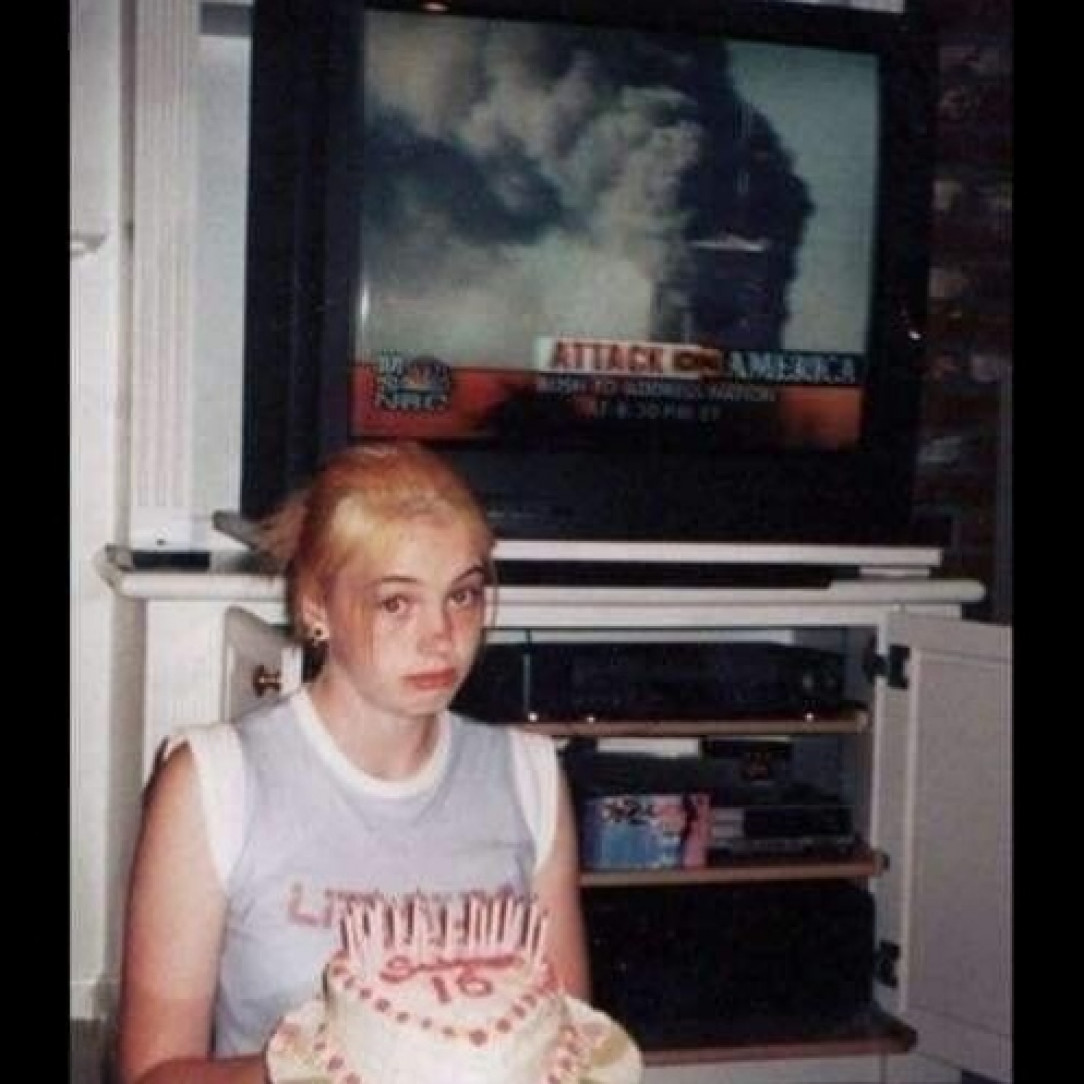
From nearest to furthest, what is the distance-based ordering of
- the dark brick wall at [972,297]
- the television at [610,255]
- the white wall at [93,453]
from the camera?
the television at [610,255] < the white wall at [93,453] < the dark brick wall at [972,297]

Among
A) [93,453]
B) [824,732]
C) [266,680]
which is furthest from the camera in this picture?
[93,453]

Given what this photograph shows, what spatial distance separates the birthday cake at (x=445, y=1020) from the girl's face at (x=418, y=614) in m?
0.23

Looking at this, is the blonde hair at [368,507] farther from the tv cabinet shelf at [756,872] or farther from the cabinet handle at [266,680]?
the tv cabinet shelf at [756,872]

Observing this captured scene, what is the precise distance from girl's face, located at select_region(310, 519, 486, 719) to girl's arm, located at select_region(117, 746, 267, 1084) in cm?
18

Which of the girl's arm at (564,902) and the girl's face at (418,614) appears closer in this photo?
the girl's face at (418,614)

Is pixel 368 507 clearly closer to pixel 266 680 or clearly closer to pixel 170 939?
pixel 170 939

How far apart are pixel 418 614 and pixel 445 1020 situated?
1.23 ft

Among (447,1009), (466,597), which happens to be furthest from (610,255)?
(447,1009)

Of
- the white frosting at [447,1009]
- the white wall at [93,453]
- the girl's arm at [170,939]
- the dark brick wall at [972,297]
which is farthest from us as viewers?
the dark brick wall at [972,297]

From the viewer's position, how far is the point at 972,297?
9.83 feet

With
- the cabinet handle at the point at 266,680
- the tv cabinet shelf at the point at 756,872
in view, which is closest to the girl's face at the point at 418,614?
the cabinet handle at the point at 266,680

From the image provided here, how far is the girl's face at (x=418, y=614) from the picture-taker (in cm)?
132

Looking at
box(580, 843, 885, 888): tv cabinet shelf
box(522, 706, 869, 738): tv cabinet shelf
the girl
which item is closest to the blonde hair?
the girl

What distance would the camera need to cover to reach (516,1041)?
3.41ft
